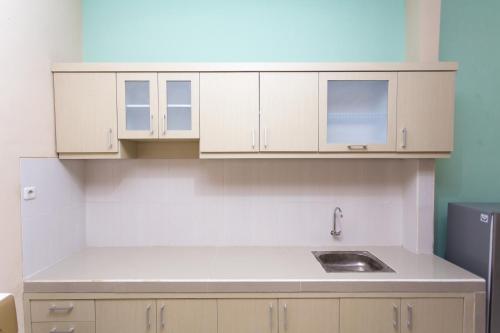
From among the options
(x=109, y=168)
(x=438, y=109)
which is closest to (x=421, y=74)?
(x=438, y=109)

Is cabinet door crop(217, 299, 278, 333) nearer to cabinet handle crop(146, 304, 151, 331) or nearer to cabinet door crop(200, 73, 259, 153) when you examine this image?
cabinet handle crop(146, 304, 151, 331)

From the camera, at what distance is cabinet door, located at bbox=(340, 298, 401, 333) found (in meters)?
1.52

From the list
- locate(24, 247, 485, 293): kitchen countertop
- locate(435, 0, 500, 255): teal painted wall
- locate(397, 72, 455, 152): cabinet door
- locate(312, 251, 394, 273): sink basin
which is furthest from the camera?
locate(435, 0, 500, 255): teal painted wall

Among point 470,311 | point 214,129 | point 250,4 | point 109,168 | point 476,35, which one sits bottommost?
point 470,311

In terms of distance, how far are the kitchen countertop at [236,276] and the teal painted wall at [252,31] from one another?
1495 millimetres

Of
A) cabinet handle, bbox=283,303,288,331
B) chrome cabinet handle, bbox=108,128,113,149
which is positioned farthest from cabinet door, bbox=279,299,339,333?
chrome cabinet handle, bbox=108,128,113,149

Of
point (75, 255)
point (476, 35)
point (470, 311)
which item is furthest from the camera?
point (476, 35)

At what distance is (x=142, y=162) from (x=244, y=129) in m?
0.89

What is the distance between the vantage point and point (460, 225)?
1.83 m

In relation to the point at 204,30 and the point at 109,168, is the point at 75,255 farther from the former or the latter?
the point at 204,30

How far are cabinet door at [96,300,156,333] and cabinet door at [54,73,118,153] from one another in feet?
3.15

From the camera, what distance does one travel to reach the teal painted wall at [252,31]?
2086 millimetres

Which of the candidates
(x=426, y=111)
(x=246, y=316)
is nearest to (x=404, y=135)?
(x=426, y=111)

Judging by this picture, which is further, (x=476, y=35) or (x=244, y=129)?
(x=476, y=35)
